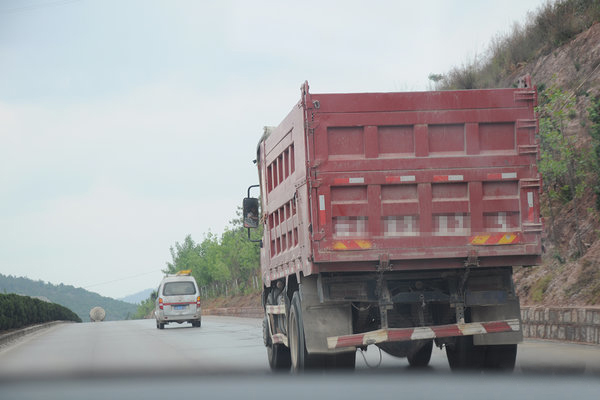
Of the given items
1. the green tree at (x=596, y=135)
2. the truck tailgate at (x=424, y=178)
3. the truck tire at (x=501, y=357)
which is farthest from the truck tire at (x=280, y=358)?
the green tree at (x=596, y=135)

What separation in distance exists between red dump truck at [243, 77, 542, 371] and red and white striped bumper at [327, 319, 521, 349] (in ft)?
0.04

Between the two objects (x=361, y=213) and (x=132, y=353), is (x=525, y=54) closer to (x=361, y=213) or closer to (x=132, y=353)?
(x=132, y=353)

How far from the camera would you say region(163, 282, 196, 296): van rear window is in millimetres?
33312

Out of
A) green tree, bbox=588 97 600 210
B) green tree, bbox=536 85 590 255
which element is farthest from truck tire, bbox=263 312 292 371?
green tree, bbox=588 97 600 210

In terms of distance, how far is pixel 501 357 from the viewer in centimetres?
1097

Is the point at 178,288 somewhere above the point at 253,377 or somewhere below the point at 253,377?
above

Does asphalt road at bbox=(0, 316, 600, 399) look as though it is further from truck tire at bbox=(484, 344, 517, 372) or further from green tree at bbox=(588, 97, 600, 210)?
green tree at bbox=(588, 97, 600, 210)

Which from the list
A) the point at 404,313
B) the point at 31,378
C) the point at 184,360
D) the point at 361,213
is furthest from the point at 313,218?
the point at 184,360

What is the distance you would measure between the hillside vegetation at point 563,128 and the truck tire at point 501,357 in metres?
1.49

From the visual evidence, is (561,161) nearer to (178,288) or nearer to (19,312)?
(178,288)

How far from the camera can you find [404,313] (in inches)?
415

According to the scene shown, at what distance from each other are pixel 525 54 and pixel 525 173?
2469 cm

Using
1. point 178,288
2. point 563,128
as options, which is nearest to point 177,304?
point 178,288

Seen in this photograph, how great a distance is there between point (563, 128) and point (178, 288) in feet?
55.7
